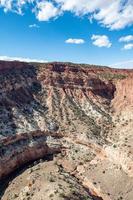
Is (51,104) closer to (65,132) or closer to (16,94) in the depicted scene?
(16,94)

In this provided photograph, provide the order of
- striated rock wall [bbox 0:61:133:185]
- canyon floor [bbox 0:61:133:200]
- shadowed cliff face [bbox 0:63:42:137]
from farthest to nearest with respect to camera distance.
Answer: shadowed cliff face [bbox 0:63:42:137], striated rock wall [bbox 0:61:133:185], canyon floor [bbox 0:61:133:200]

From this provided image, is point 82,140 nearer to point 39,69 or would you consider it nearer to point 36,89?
point 36,89

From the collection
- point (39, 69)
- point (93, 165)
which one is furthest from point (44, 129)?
point (39, 69)

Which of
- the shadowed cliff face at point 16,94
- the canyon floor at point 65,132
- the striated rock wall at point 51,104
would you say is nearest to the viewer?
the canyon floor at point 65,132

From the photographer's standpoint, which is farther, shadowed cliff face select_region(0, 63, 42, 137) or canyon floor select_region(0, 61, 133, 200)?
shadowed cliff face select_region(0, 63, 42, 137)

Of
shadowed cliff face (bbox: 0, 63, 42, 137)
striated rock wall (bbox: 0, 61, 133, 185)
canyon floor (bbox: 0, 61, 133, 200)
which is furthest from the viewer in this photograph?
shadowed cliff face (bbox: 0, 63, 42, 137)

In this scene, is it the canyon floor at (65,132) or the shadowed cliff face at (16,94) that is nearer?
the canyon floor at (65,132)

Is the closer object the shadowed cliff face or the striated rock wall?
the striated rock wall

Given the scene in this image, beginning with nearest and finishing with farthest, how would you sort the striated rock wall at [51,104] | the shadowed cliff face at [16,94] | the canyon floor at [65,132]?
1. the canyon floor at [65,132]
2. the striated rock wall at [51,104]
3. the shadowed cliff face at [16,94]
